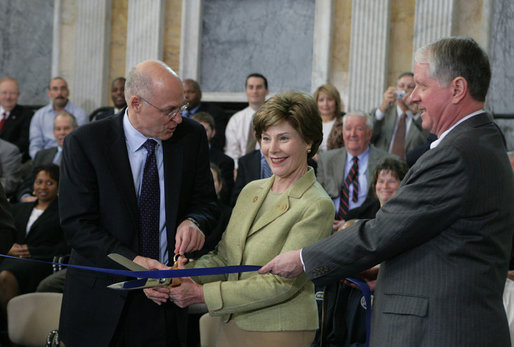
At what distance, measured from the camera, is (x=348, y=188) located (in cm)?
634

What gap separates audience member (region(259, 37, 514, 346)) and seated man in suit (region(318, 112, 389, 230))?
377 cm

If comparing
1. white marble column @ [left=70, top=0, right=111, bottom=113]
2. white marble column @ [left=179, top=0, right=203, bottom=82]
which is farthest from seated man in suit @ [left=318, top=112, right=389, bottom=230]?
white marble column @ [left=70, top=0, right=111, bottom=113]

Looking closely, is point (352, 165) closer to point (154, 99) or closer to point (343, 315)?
point (343, 315)

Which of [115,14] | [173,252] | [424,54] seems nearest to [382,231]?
[424,54]

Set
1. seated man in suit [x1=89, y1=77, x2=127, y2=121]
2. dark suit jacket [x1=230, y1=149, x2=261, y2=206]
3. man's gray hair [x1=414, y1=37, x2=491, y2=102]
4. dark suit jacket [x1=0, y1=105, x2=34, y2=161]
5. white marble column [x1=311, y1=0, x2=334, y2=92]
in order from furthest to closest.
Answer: white marble column [x1=311, y1=0, x2=334, y2=92], dark suit jacket [x1=0, y1=105, x2=34, y2=161], seated man in suit [x1=89, y1=77, x2=127, y2=121], dark suit jacket [x1=230, y1=149, x2=261, y2=206], man's gray hair [x1=414, y1=37, x2=491, y2=102]

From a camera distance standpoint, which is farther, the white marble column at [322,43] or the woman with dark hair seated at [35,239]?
the white marble column at [322,43]

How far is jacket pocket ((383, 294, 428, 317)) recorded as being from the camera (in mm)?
2375

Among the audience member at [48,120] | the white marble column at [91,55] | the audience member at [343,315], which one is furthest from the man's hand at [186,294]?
the white marble column at [91,55]

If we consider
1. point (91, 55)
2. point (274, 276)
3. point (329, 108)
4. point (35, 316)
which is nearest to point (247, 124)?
point (329, 108)

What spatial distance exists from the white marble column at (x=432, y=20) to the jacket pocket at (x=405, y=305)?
246 inches

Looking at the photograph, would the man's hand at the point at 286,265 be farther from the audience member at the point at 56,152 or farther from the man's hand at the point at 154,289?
the audience member at the point at 56,152

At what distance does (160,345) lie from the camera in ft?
10.2

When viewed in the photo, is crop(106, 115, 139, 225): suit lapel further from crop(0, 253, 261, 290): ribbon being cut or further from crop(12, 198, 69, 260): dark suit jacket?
crop(12, 198, 69, 260): dark suit jacket

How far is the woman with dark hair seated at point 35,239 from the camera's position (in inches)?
240
